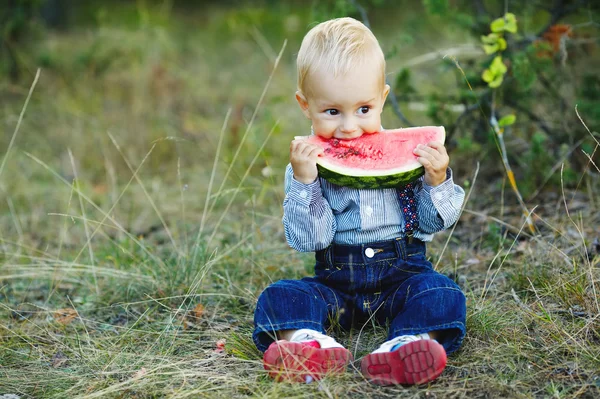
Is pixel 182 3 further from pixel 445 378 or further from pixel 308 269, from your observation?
pixel 445 378

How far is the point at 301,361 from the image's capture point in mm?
2625

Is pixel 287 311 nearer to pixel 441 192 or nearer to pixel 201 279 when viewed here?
pixel 201 279

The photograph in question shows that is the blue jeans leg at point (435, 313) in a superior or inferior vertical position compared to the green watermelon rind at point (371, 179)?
inferior

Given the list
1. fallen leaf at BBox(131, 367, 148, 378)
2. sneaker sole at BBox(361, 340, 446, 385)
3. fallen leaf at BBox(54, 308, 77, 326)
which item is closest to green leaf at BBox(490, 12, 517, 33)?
sneaker sole at BBox(361, 340, 446, 385)

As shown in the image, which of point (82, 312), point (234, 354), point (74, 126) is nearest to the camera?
point (234, 354)

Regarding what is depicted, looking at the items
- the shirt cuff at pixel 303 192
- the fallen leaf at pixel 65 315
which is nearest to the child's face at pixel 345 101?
the shirt cuff at pixel 303 192

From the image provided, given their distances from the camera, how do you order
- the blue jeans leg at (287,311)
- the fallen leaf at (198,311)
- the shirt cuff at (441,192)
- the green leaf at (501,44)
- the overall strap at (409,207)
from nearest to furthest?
the blue jeans leg at (287,311)
the shirt cuff at (441,192)
the overall strap at (409,207)
the fallen leaf at (198,311)
the green leaf at (501,44)

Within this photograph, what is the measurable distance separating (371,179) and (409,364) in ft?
2.76

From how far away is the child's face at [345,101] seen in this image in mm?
2826

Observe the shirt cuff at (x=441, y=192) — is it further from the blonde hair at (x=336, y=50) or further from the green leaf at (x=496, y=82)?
A: the green leaf at (x=496, y=82)

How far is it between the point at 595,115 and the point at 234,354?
281 centimetres

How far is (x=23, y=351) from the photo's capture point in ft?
10.5

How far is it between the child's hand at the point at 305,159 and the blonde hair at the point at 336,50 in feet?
0.82

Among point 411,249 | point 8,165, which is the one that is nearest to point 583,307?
point 411,249
